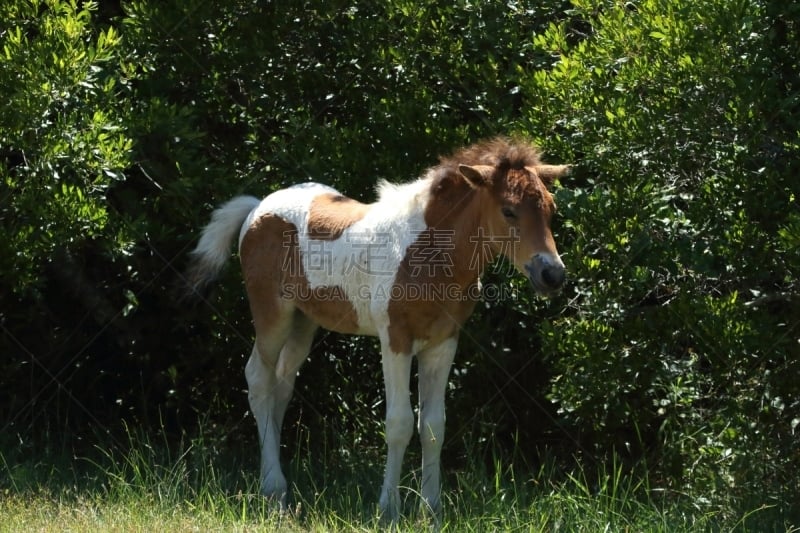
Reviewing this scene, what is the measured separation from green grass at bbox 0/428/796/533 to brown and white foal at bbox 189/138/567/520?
10.9 inches

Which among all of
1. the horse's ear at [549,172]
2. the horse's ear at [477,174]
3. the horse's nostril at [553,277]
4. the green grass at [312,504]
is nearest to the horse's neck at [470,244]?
the horse's ear at [477,174]

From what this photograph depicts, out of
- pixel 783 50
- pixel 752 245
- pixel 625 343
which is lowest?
pixel 625 343

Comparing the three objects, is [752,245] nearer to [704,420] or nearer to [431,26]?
[704,420]

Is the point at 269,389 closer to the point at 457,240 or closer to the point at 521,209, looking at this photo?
the point at 457,240

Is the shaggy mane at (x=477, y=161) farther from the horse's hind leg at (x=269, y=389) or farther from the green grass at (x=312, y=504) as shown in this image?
the green grass at (x=312, y=504)

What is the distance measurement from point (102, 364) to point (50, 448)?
1002 mm

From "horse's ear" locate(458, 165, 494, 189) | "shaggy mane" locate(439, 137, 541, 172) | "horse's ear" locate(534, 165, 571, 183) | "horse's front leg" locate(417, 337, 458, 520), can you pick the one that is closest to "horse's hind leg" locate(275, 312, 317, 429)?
"horse's front leg" locate(417, 337, 458, 520)

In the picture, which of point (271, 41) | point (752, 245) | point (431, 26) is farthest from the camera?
point (271, 41)

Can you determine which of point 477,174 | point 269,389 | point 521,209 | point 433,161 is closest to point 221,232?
point 269,389

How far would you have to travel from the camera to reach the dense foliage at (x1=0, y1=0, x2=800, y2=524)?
5.82 meters

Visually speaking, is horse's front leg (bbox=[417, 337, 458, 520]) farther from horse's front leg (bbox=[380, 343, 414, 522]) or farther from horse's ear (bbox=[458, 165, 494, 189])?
horse's ear (bbox=[458, 165, 494, 189])

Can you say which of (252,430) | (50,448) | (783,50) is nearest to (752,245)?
(783,50)

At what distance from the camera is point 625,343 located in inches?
251

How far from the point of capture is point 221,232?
674cm
